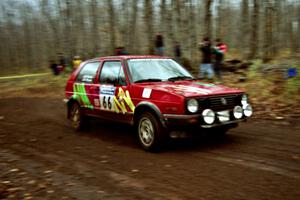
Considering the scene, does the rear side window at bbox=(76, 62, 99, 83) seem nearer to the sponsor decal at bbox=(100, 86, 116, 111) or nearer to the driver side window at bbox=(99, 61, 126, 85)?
the driver side window at bbox=(99, 61, 126, 85)

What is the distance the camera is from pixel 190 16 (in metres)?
21.2

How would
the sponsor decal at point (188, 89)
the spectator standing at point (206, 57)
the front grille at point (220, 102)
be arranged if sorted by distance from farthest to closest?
the spectator standing at point (206, 57), the sponsor decal at point (188, 89), the front grille at point (220, 102)

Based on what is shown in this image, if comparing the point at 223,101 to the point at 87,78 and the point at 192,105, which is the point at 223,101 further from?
the point at 87,78

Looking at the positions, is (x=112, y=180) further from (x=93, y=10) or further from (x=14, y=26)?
(x=14, y=26)

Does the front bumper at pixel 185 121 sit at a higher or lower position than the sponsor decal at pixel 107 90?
lower

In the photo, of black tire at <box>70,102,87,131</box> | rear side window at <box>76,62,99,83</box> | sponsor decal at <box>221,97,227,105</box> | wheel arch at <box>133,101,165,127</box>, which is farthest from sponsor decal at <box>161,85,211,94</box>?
black tire at <box>70,102,87,131</box>

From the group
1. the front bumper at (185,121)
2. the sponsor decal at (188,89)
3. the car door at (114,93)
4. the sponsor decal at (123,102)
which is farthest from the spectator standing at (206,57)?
the front bumper at (185,121)

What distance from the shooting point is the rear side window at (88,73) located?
7.77 m

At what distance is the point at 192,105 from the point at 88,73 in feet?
11.0

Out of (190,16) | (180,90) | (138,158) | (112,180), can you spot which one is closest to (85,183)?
(112,180)

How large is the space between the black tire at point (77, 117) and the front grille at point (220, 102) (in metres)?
3.68

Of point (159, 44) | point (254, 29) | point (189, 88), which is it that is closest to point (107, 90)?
point (189, 88)

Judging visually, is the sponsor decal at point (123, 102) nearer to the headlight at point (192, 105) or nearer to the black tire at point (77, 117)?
the headlight at point (192, 105)

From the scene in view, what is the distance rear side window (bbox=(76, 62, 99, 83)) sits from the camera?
25.5 ft
